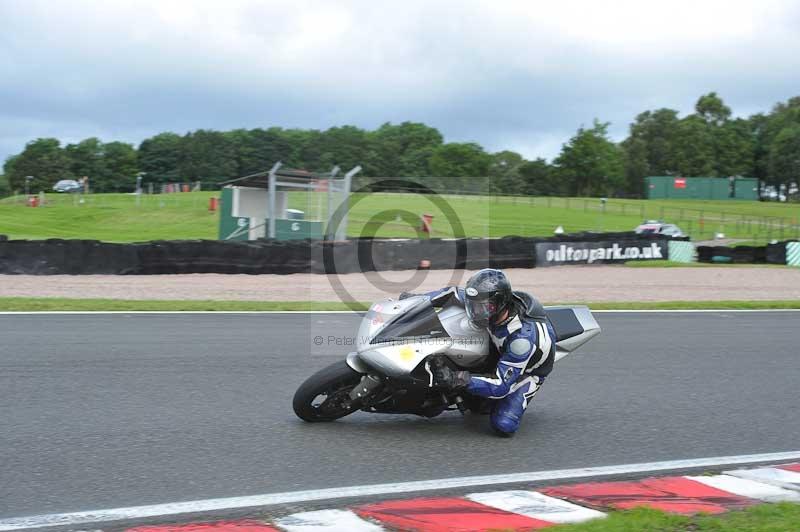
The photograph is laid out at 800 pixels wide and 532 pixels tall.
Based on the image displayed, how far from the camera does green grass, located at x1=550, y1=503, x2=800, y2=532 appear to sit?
13.5ft

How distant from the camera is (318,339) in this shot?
26.4 ft

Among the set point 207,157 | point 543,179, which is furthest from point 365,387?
point 543,179

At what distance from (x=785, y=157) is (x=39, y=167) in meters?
90.2

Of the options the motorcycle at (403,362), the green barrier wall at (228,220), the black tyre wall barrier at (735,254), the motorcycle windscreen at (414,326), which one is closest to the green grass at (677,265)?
the black tyre wall barrier at (735,254)

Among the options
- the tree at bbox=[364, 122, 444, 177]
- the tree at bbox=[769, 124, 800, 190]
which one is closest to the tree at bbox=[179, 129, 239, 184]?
the tree at bbox=[364, 122, 444, 177]

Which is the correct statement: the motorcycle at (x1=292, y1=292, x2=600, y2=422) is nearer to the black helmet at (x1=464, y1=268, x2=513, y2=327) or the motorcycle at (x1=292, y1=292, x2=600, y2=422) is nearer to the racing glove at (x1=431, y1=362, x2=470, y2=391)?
the racing glove at (x1=431, y1=362, x2=470, y2=391)

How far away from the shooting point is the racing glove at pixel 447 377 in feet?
18.3

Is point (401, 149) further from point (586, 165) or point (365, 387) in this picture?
point (365, 387)

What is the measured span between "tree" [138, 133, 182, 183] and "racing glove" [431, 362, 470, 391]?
92.8 m

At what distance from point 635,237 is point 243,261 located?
13.1 meters

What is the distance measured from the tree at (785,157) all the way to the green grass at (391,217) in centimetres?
3751

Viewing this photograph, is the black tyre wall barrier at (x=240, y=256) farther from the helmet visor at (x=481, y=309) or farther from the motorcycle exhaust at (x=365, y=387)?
the helmet visor at (x=481, y=309)

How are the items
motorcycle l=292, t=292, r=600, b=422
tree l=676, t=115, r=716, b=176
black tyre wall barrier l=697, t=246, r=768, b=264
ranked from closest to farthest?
motorcycle l=292, t=292, r=600, b=422
black tyre wall barrier l=697, t=246, r=768, b=264
tree l=676, t=115, r=716, b=176

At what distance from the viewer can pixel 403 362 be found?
553cm
